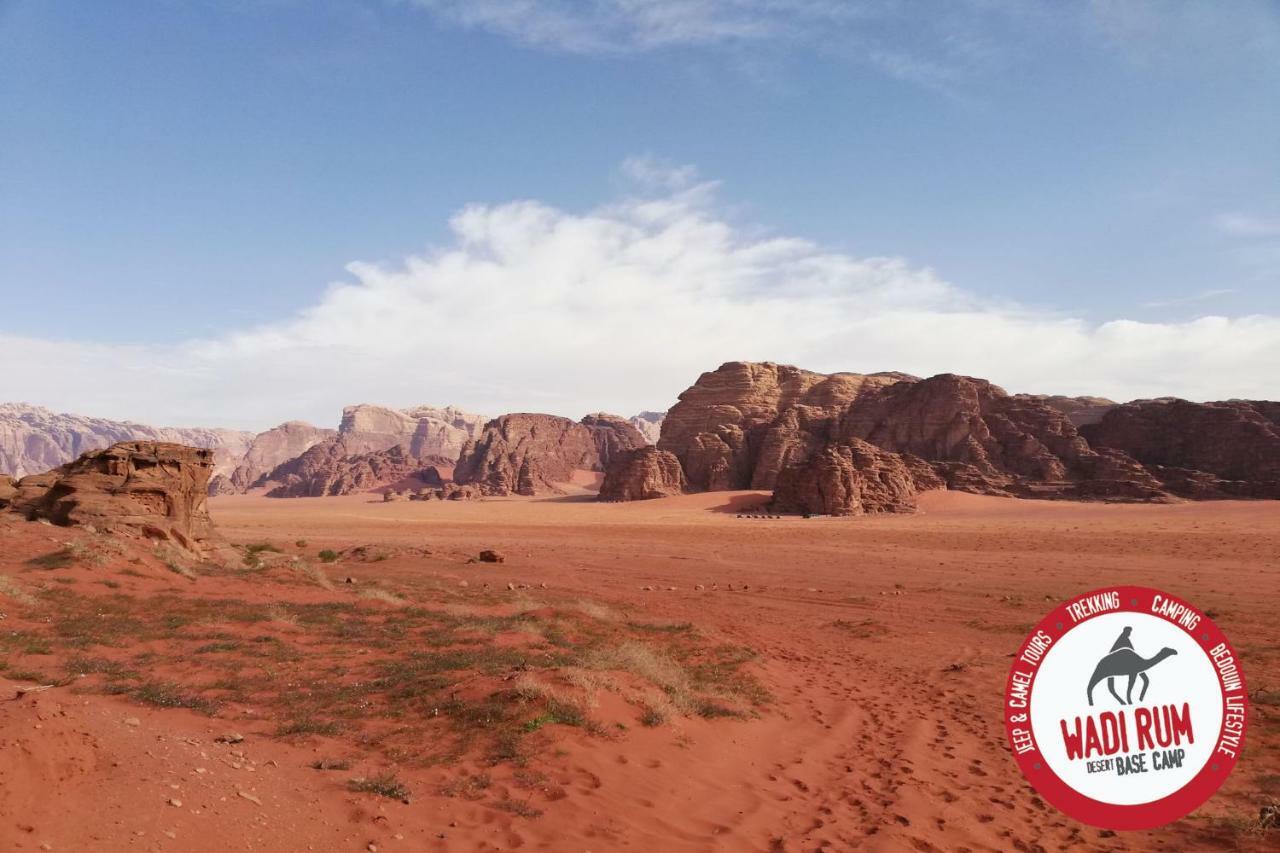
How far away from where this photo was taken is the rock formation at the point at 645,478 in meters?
74.2

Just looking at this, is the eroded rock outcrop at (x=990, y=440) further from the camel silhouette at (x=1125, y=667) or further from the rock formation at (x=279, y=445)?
the rock formation at (x=279, y=445)

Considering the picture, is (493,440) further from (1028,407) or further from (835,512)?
(1028,407)

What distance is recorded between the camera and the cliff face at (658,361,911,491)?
74062mm

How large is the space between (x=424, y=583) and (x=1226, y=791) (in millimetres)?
18765

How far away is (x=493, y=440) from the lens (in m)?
112

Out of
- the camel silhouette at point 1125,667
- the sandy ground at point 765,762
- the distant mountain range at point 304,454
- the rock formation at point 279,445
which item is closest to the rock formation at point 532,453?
the distant mountain range at point 304,454

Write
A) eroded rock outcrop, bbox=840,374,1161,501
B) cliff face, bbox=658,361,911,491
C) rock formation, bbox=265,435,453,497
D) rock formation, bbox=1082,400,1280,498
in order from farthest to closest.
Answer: rock formation, bbox=265,435,453,497 < cliff face, bbox=658,361,911,491 < eroded rock outcrop, bbox=840,374,1161,501 < rock formation, bbox=1082,400,1280,498

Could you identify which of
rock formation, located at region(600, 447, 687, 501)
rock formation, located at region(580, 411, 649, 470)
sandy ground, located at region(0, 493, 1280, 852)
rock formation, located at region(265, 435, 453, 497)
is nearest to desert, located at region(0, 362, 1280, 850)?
sandy ground, located at region(0, 493, 1280, 852)

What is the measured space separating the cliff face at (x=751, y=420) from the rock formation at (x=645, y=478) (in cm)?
253

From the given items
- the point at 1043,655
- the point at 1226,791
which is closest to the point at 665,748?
the point at 1043,655

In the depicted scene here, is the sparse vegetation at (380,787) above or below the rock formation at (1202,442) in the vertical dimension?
below

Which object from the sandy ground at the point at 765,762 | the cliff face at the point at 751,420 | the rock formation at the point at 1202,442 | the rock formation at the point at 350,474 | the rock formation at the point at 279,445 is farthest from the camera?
the rock formation at the point at 279,445

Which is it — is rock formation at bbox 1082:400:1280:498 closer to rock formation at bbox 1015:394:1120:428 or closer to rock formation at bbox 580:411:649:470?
rock formation at bbox 1015:394:1120:428

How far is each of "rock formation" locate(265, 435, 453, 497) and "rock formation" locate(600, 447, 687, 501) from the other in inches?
1943
